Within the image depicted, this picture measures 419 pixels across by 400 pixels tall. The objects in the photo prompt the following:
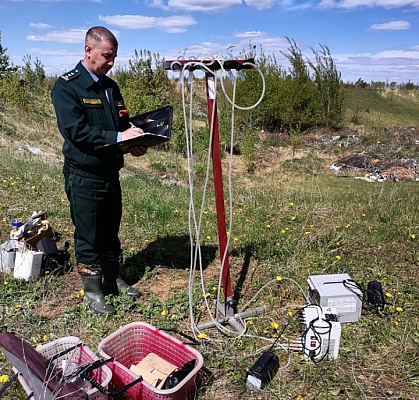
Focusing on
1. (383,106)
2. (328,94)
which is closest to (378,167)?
(328,94)

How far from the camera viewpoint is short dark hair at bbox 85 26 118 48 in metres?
2.71

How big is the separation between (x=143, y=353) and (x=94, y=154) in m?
1.43

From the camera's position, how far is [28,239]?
3.83m

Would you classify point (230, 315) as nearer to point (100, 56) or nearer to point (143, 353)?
point (143, 353)

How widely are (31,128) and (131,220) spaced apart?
8.51 metres

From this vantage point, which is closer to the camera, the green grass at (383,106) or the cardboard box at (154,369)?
the cardboard box at (154,369)

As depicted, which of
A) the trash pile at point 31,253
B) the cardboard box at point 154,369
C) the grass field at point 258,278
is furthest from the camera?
the trash pile at point 31,253

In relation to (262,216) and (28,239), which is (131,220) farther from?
(262,216)

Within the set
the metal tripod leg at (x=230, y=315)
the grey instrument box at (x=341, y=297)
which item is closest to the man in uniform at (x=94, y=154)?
the metal tripod leg at (x=230, y=315)

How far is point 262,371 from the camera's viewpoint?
237 centimetres

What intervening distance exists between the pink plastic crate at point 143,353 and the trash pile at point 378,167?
1082 cm

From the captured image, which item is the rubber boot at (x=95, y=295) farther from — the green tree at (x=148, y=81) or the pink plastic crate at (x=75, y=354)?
the green tree at (x=148, y=81)

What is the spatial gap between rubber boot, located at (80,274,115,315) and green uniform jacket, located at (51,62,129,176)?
0.86 metres

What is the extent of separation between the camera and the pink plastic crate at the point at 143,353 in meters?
2.02
